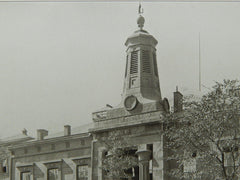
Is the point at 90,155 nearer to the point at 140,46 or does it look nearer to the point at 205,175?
the point at 140,46

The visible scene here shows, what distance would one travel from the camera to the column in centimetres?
3128

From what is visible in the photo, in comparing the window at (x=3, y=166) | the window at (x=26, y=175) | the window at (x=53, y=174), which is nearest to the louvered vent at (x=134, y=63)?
the window at (x=53, y=174)

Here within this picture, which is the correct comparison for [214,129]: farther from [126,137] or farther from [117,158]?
[126,137]

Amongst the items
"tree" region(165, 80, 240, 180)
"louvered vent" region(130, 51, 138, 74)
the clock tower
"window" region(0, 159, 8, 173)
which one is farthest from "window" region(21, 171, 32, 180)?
"tree" region(165, 80, 240, 180)

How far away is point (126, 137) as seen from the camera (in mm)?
32062

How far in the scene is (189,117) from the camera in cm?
2577

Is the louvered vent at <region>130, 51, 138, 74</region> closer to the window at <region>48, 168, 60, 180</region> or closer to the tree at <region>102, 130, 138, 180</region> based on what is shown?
the tree at <region>102, 130, 138, 180</region>

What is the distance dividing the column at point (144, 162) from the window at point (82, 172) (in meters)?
6.83

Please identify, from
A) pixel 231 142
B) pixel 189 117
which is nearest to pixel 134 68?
pixel 189 117

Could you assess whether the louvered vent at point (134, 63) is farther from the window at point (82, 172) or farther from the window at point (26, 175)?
the window at point (26, 175)

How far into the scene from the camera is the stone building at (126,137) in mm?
31594

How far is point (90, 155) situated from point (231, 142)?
14.9 m

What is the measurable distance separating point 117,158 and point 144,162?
2072 millimetres

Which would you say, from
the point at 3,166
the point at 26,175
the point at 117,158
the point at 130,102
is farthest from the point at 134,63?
the point at 3,166
